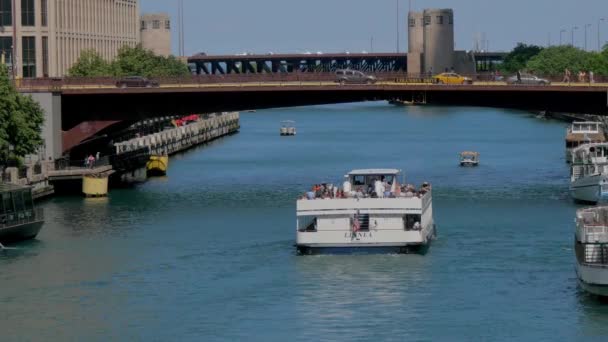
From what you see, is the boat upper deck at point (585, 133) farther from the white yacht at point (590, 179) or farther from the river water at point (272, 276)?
the white yacht at point (590, 179)

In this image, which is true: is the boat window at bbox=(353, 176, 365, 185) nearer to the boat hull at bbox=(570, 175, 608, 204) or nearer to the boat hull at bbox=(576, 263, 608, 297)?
the boat hull at bbox=(570, 175, 608, 204)

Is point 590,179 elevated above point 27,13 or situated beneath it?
situated beneath

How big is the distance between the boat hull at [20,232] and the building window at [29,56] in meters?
75.6

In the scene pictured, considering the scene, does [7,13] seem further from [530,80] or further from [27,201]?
[27,201]

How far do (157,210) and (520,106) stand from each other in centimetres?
2863

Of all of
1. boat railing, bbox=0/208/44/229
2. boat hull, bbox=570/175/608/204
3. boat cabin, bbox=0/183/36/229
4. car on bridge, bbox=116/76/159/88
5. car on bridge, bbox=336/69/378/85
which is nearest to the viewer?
boat railing, bbox=0/208/44/229

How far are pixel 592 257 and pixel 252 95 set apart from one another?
56.3 metres

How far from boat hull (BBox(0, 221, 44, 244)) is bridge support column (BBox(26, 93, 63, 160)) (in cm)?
3094

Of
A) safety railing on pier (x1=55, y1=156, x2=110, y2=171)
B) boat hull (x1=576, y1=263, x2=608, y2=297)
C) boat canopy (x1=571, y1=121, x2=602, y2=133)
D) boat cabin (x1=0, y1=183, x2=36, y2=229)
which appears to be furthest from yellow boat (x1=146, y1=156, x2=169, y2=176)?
boat hull (x1=576, y1=263, x2=608, y2=297)

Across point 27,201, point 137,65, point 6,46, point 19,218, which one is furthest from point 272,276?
point 137,65

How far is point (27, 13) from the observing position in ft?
523

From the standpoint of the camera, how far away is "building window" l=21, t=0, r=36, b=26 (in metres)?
159

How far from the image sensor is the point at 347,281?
7144cm

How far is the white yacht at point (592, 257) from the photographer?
215 ft
